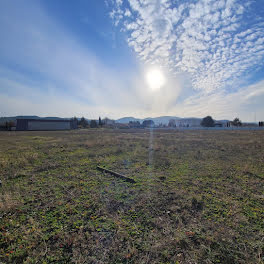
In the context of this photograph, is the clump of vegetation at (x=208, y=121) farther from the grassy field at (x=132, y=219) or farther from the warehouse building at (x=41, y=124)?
the grassy field at (x=132, y=219)

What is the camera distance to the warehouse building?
56.8 meters

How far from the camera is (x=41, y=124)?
195 ft

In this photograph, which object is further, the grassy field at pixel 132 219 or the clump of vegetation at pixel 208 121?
the clump of vegetation at pixel 208 121

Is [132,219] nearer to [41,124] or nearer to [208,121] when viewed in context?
[41,124]

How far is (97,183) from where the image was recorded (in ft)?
16.4

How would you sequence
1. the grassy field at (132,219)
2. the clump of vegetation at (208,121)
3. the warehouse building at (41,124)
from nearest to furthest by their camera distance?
the grassy field at (132,219) → the warehouse building at (41,124) → the clump of vegetation at (208,121)

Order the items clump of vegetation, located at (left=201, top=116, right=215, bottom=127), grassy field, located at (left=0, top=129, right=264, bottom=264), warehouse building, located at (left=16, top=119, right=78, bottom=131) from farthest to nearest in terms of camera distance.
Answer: clump of vegetation, located at (left=201, top=116, right=215, bottom=127), warehouse building, located at (left=16, top=119, right=78, bottom=131), grassy field, located at (left=0, top=129, right=264, bottom=264)

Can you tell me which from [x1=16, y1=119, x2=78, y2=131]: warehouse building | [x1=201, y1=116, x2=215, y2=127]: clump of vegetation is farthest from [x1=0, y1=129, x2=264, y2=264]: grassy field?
[x1=201, y1=116, x2=215, y2=127]: clump of vegetation

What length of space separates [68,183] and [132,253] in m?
3.67

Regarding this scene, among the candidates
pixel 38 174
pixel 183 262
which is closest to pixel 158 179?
pixel 183 262

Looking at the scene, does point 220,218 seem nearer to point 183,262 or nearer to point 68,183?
point 183,262

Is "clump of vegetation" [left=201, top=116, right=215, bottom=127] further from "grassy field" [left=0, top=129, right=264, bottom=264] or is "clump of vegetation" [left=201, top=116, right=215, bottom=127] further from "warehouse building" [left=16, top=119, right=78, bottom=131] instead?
"grassy field" [left=0, top=129, right=264, bottom=264]

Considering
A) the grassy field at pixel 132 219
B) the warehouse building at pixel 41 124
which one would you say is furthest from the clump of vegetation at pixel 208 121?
the grassy field at pixel 132 219

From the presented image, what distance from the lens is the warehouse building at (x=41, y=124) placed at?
56.8 m
